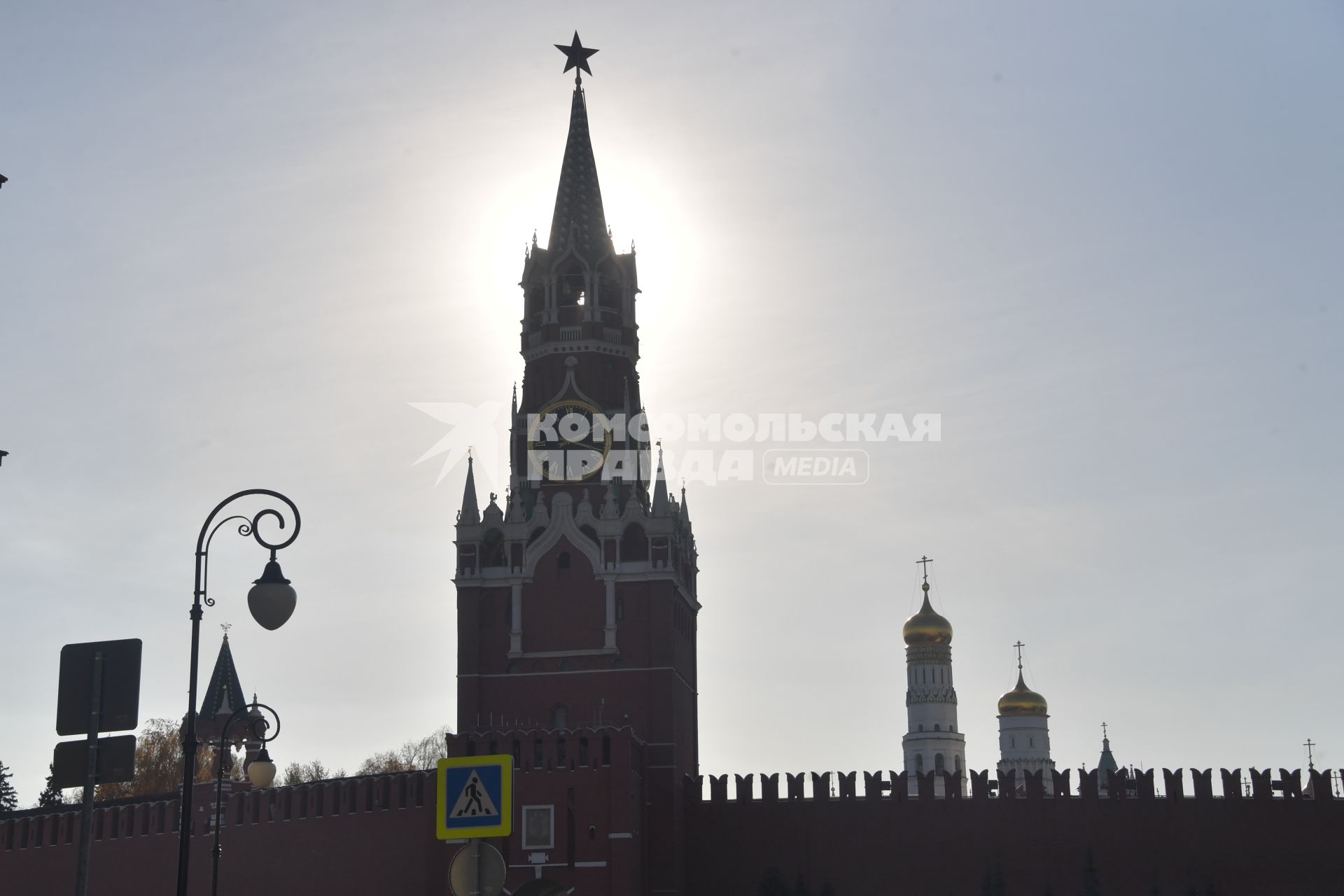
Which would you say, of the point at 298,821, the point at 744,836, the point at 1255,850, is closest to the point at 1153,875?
the point at 1255,850

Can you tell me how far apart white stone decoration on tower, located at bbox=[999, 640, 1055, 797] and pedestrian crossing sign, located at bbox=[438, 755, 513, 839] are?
7404 centimetres

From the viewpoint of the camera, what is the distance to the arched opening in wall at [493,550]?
4681cm

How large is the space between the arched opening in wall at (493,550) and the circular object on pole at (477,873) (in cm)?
3455

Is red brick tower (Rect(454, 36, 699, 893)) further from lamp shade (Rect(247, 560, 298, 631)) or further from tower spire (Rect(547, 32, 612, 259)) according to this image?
lamp shade (Rect(247, 560, 298, 631))

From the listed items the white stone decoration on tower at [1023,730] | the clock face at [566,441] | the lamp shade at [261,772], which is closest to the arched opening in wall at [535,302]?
the clock face at [566,441]

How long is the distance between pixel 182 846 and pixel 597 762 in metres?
25.5

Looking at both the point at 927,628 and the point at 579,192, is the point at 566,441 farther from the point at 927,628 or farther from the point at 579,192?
the point at 927,628

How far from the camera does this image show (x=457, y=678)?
45969mm

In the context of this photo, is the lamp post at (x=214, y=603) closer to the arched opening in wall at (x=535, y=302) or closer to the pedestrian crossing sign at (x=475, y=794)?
the pedestrian crossing sign at (x=475, y=794)

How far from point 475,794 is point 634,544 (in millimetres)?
33675

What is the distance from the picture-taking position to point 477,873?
1209 cm

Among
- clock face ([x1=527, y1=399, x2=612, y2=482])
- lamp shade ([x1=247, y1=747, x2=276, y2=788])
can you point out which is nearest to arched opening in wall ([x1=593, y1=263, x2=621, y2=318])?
clock face ([x1=527, y1=399, x2=612, y2=482])

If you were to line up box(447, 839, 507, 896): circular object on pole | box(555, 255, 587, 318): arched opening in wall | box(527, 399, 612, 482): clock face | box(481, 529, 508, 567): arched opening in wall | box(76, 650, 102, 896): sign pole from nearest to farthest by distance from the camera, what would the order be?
box(447, 839, 507, 896): circular object on pole → box(76, 650, 102, 896): sign pole → box(481, 529, 508, 567): arched opening in wall → box(527, 399, 612, 482): clock face → box(555, 255, 587, 318): arched opening in wall

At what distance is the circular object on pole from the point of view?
12.0m
